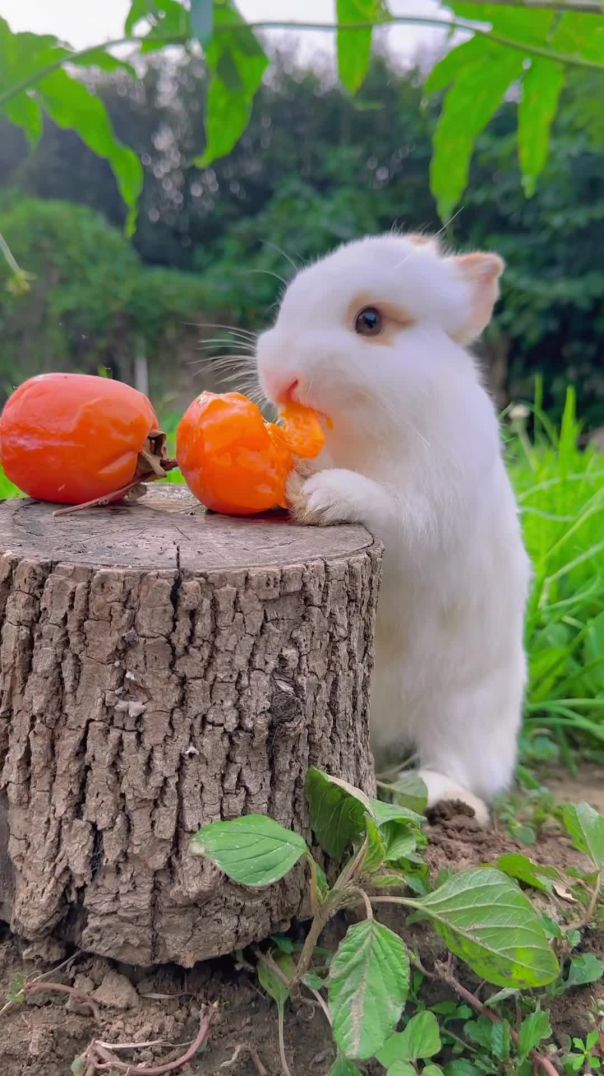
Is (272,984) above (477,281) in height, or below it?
below

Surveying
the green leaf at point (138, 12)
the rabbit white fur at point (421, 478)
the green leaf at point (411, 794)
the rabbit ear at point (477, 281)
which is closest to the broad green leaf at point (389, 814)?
the green leaf at point (411, 794)

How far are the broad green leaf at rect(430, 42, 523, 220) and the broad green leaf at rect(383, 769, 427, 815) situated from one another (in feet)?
3.58

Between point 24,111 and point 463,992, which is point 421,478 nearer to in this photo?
point 463,992

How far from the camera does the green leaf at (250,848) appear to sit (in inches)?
34.5

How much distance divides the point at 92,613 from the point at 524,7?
1263 mm

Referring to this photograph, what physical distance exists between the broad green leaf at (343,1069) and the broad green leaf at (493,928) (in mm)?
170

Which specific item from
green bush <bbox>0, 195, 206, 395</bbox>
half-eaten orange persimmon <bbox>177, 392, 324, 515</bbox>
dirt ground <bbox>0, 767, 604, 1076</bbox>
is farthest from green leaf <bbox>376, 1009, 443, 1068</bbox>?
green bush <bbox>0, 195, 206, 395</bbox>

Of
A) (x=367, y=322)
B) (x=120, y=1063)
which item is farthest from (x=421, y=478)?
(x=120, y=1063)

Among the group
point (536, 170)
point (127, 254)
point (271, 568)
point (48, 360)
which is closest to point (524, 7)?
point (536, 170)

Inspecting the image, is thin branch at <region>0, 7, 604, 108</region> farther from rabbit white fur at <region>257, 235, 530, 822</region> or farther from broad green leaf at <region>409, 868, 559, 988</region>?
broad green leaf at <region>409, 868, 559, 988</region>

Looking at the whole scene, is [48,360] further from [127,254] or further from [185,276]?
[185,276]

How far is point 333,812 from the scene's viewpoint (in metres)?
1.03

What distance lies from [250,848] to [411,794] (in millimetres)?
506

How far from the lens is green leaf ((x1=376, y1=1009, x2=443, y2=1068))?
908 millimetres
